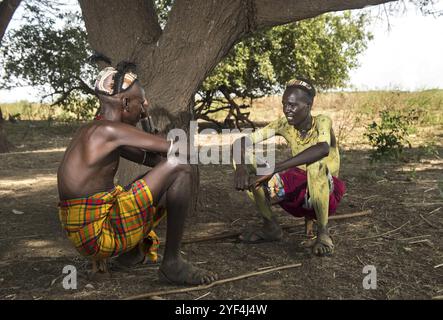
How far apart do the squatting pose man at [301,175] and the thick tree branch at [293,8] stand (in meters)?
0.94

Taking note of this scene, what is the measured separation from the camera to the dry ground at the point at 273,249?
3285 mm

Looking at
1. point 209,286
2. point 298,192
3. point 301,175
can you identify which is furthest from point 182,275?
point 301,175

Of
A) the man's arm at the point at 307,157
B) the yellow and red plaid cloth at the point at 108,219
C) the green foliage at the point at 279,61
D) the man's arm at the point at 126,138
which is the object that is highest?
the green foliage at the point at 279,61

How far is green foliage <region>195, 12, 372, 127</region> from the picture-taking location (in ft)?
42.9

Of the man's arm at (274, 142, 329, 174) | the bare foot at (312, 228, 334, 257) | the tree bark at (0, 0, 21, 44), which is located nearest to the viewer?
the man's arm at (274, 142, 329, 174)

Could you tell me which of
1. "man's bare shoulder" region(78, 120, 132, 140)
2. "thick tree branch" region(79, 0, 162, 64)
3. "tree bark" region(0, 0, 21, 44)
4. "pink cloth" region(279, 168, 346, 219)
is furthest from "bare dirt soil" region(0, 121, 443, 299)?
"tree bark" region(0, 0, 21, 44)

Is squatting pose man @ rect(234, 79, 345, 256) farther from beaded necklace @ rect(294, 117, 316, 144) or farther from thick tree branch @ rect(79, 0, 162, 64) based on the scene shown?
thick tree branch @ rect(79, 0, 162, 64)

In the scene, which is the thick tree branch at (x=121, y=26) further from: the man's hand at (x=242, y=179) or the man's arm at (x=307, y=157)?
the man's arm at (x=307, y=157)

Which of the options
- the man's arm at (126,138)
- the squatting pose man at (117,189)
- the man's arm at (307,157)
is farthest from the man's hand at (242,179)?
the man's arm at (126,138)

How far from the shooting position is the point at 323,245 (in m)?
3.87

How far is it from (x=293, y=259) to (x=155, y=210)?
1.19m

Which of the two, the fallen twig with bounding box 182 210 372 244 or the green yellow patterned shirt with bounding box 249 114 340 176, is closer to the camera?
the green yellow patterned shirt with bounding box 249 114 340 176

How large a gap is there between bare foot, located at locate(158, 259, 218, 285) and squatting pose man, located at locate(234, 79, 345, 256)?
31.9 inches

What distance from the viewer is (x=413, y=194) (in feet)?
18.9
